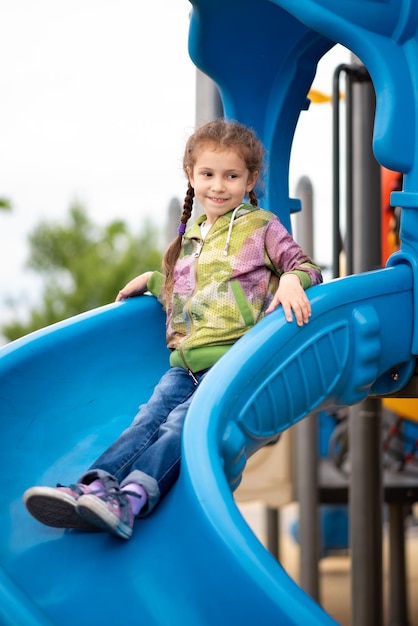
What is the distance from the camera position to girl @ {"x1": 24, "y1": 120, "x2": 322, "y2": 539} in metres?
2.24

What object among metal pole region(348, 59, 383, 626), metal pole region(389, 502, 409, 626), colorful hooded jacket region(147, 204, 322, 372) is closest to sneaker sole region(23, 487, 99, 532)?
colorful hooded jacket region(147, 204, 322, 372)

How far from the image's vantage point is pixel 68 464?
97.8 inches

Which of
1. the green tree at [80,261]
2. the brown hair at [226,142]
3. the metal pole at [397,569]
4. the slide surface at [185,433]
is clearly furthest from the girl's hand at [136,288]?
the green tree at [80,261]

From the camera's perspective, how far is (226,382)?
2107mm

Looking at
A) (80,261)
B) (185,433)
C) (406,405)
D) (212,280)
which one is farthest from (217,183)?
(80,261)

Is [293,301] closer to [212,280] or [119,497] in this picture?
[212,280]

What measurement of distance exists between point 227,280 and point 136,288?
401 millimetres

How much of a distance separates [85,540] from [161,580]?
0.25 meters

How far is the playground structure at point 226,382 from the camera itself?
1.92 m

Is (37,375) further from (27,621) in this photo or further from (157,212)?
(157,212)

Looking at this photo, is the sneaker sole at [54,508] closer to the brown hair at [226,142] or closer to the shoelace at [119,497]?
the shoelace at [119,497]

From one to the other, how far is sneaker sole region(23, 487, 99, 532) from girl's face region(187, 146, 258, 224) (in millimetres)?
832

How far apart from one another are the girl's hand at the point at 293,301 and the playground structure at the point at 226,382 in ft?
0.09

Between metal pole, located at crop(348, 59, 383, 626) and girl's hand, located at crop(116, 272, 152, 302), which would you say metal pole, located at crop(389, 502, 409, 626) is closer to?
metal pole, located at crop(348, 59, 383, 626)
